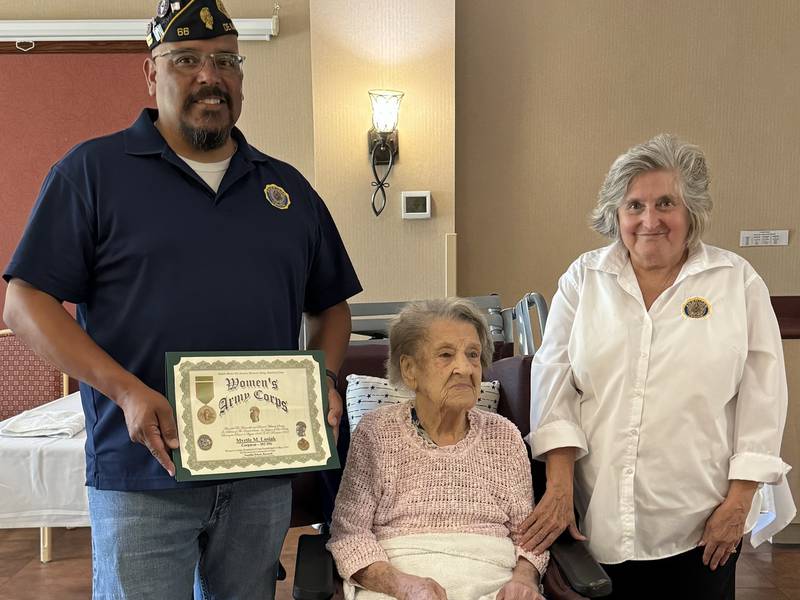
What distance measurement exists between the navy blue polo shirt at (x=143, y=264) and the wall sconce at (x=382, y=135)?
2.35m

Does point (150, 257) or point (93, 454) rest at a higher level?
point (150, 257)

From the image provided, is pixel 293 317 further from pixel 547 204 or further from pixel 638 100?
pixel 638 100

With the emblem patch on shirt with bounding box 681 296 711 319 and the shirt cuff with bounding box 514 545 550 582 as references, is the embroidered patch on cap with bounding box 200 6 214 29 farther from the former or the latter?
the shirt cuff with bounding box 514 545 550 582

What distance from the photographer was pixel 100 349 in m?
1.27

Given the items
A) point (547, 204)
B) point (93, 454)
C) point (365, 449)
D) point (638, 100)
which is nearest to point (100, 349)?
point (93, 454)

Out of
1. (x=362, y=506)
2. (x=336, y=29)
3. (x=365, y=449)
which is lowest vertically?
(x=362, y=506)

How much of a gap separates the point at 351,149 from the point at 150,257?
258 centimetres

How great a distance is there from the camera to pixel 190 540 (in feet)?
4.50

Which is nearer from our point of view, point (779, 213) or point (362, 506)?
point (362, 506)

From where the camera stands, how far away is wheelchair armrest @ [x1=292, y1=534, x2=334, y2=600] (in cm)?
147

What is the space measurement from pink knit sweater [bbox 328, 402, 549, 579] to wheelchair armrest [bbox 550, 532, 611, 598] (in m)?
0.05

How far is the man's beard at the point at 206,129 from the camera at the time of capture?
4.54ft

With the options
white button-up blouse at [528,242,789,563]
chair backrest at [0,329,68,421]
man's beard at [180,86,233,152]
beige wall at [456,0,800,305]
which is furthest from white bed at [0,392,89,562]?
beige wall at [456,0,800,305]

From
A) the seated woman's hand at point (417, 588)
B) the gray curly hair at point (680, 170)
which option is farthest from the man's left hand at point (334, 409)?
the gray curly hair at point (680, 170)
